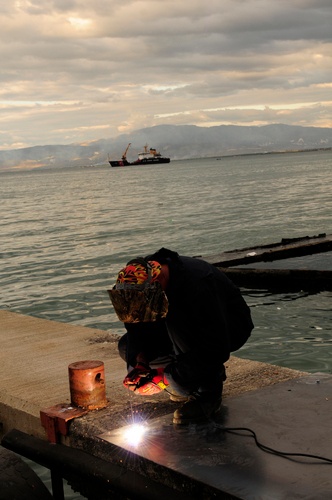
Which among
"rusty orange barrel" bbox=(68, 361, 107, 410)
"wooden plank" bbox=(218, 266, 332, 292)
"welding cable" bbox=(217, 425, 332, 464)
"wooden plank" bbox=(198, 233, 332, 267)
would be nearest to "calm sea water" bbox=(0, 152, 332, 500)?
"wooden plank" bbox=(218, 266, 332, 292)

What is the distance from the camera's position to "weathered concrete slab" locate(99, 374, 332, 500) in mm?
4102

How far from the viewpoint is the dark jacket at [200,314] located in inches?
190

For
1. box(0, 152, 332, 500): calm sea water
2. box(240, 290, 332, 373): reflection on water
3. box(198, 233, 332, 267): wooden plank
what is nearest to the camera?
box(240, 290, 332, 373): reflection on water

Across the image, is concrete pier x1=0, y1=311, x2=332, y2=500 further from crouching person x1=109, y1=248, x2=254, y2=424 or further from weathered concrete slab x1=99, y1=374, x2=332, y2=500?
crouching person x1=109, y1=248, x2=254, y2=424

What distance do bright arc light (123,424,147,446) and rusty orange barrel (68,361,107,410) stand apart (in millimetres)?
630

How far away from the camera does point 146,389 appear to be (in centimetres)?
527

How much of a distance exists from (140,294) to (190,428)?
112 centimetres

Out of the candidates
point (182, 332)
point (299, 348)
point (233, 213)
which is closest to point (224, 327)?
point (182, 332)

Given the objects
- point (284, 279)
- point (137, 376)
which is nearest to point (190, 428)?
point (137, 376)

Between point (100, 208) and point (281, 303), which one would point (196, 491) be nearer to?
point (281, 303)

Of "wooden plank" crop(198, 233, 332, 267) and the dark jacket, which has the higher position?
the dark jacket

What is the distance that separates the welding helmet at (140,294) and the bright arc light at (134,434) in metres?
0.86

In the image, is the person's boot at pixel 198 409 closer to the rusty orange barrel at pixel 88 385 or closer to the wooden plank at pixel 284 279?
the rusty orange barrel at pixel 88 385

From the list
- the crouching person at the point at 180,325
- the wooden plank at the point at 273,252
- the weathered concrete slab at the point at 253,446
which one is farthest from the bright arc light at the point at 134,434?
the wooden plank at the point at 273,252
